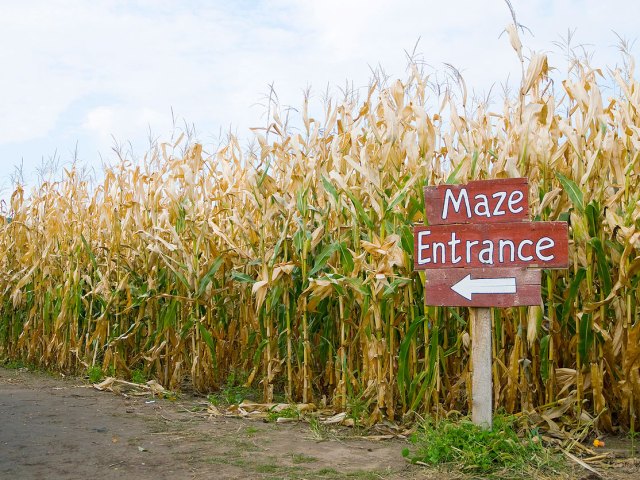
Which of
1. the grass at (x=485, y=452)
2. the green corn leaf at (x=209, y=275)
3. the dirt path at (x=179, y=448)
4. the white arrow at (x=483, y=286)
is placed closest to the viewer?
the grass at (x=485, y=452)

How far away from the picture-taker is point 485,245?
4273 mm

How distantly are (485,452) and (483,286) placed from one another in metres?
0.98

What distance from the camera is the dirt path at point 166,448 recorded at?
410 centimetres

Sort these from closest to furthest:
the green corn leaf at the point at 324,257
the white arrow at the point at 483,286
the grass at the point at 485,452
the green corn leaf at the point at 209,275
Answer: the grass at the point at 485,452 < the white arrow at the point at 483,286 < the green corn leaf at the point at 324,257 < the green corn leaf at the point at 209,275

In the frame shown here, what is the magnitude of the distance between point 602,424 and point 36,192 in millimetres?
7965

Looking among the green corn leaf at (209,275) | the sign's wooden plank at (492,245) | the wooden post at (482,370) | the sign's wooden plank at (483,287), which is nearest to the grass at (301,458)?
the wooden post at (482,370)

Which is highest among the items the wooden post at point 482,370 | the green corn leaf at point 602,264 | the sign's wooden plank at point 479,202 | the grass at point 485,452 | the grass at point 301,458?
the sign's wooden plank at point 479,202

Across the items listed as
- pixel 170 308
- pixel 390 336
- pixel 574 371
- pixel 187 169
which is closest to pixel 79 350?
pixel 170 308

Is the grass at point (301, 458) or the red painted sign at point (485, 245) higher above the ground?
the red painted sign at point (485, 245)

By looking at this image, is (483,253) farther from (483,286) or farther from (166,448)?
(166,448)

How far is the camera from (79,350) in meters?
7.84

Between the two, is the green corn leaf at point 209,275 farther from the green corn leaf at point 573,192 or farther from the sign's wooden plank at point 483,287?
the green corn leaf at point 573,192

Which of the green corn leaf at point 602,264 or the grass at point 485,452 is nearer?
the grass at point 485,452

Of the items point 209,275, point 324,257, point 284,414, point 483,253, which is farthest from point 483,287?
point 209,275
